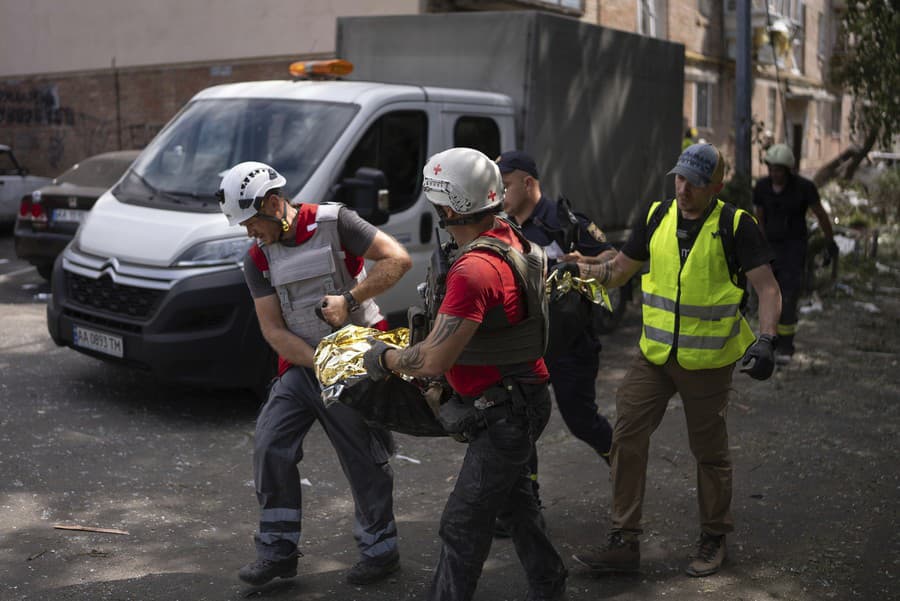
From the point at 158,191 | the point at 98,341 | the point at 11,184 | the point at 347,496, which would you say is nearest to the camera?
the point at 347,496

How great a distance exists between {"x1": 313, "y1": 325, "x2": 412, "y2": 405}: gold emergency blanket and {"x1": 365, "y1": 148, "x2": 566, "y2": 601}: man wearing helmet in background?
13cm

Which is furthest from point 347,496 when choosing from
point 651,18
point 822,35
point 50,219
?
point 822,35

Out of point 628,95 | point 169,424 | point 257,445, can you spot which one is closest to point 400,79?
point 628,95

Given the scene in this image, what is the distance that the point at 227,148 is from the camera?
7574mm

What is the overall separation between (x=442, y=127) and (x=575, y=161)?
1.87m

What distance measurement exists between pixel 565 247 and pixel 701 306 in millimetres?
876

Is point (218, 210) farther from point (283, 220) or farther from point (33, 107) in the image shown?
point (33, 107)

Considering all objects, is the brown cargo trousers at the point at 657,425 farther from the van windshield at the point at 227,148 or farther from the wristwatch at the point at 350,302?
the van windshield at the point at 227,148

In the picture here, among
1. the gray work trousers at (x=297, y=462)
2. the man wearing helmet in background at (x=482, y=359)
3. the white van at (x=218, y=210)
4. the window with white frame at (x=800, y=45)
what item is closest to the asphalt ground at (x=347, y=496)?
the gray work trousers at (x=297, y=462)

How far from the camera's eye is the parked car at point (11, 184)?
16125 millimetres

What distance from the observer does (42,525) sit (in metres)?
5.26

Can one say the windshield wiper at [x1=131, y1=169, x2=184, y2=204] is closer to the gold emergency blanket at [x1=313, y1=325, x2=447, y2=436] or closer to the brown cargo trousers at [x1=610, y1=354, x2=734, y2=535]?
the gold emergency blanket at [x1=313, y1=325, x2=447, y2=436]

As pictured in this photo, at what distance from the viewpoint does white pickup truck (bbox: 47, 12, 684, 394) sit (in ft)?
22.3

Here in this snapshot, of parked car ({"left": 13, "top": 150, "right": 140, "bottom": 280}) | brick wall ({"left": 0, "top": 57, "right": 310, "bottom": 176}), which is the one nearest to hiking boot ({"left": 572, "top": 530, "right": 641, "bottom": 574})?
parked car ({"left": 13, "top": 150, "right": 140, "bottom": 280})
